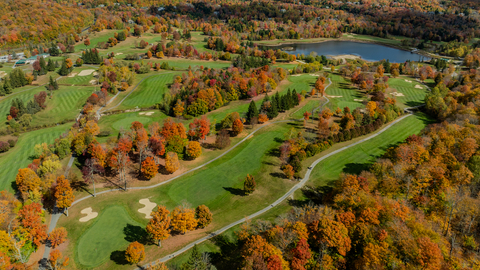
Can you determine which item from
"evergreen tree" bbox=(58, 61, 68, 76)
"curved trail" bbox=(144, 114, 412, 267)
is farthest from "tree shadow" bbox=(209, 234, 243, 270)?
"evergreen tree" bbox=(58, 61, 68, 76)

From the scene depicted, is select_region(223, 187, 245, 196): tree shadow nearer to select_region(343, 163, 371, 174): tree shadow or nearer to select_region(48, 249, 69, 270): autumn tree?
select_region(343, 163, 371, 174): tree shadow

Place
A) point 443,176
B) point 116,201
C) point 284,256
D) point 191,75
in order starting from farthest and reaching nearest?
point 191,75
point 116,201
point 443,176
point 284,256

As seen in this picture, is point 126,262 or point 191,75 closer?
point 126,262

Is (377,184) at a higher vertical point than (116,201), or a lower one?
higher

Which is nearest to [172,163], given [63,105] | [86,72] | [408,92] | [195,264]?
[195,264]

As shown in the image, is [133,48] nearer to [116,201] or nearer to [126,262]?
[116,201]

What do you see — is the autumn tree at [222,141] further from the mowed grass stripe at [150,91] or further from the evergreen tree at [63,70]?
the evergreen tree at [63,70]

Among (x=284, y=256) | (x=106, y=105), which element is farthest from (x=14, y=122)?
(x=284, y=256)

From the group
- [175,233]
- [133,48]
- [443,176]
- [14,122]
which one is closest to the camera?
[175,233]
